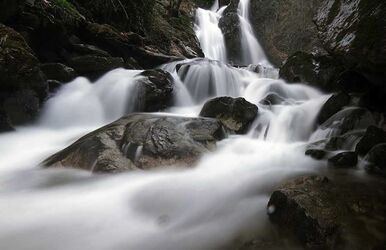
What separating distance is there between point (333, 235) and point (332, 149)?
335 centimetres

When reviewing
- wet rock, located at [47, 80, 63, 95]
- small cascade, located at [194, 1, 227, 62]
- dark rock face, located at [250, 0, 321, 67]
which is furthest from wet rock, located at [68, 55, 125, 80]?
dark rock face, located at [250, 0, 321, 67]

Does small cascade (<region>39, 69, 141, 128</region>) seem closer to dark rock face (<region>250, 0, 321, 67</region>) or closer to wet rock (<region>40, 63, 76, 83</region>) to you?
wet rock (<region>40, 63, 76, 83</region>)

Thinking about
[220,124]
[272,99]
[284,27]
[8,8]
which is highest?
[8,8]

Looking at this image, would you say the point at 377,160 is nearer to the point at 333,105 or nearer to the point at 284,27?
the point at 333,105

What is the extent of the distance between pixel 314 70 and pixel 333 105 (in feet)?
10.6

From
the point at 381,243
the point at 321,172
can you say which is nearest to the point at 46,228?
the point at 381,243

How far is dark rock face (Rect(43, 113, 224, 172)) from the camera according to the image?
203 inches

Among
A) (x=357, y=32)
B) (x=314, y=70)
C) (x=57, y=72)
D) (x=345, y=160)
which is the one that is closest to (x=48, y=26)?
(x=57, y=72)

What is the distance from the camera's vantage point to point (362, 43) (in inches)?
189

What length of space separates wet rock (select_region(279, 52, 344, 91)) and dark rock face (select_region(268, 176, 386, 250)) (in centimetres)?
605

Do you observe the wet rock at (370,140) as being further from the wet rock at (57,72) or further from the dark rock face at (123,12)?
the dark rock face at (123,12)

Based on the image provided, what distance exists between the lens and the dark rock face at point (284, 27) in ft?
64.3

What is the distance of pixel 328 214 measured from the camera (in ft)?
10.5

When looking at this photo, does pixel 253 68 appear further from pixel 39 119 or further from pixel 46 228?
pixel 46 228
